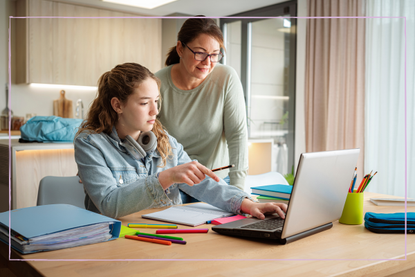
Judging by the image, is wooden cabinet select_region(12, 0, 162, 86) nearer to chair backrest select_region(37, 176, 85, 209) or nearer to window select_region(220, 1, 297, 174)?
window select_region(220, 1, 297, 174)

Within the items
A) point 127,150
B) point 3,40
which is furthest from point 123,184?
point 3,40

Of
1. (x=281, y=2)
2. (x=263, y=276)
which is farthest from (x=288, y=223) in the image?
(x=281, y=2)

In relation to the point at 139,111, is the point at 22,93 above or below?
above

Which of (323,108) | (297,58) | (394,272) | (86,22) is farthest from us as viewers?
(86,22)

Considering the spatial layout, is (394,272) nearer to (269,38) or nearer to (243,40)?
(269,38)

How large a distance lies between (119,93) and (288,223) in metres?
0.70

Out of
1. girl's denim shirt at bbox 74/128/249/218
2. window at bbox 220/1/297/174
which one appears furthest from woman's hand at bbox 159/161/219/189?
window at bbox 220/1/297/174

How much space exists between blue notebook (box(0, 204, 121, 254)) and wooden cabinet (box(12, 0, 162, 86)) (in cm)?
326

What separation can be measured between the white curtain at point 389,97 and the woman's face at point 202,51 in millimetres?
2017

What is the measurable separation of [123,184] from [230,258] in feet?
1.75

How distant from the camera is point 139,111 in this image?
1189 millimetres

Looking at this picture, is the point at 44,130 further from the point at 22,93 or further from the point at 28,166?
the point at 22,93

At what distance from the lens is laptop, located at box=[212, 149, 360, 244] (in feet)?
2.51

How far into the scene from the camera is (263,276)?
2.05 ft
